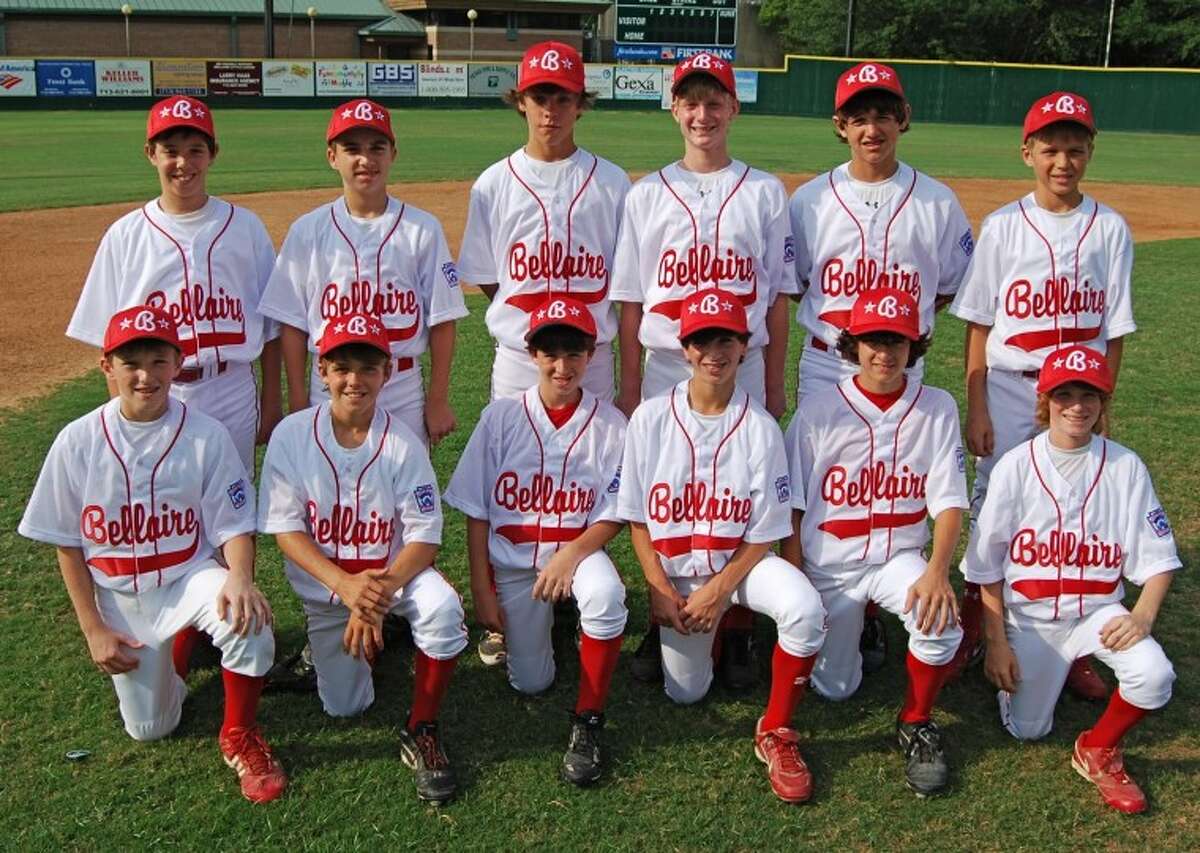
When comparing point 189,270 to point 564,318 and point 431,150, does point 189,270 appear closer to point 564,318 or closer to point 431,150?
point 564,318

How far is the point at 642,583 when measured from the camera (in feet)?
16.0

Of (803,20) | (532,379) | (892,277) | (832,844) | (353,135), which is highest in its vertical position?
(803,20)

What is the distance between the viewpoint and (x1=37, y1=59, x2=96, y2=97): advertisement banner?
2839 cm

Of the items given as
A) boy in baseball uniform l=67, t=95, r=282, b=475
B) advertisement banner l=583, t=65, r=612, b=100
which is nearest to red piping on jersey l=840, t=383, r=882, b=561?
boy in baseball uniform l=67, t=95, r=282, b=475

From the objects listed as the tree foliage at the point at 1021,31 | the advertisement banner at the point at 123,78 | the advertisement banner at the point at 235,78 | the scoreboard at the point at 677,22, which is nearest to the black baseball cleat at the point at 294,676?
the advertisement banner at the point at 123,78

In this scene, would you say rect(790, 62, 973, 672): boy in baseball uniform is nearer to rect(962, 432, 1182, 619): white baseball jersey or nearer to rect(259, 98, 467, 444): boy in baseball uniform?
rect(962, 432, 1182, 619): white baseball jersey

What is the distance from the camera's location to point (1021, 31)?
46781 mm

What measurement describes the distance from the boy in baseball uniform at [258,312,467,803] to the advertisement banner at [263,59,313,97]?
29678 mm

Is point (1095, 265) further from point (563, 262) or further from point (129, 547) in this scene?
point (129, 547)

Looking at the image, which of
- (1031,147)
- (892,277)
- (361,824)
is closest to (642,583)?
(892,277)

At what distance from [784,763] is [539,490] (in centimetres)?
123

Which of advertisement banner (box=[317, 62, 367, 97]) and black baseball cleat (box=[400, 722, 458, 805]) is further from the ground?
advertisement banner (box=[317, 62, 367, 97])

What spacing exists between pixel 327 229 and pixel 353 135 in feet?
1.16

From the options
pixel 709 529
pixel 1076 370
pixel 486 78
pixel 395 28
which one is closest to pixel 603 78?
pixel 486 78
